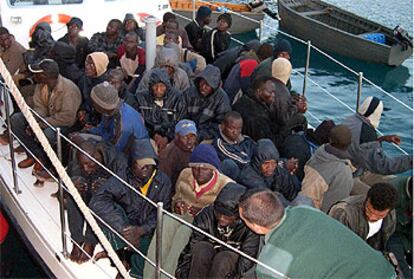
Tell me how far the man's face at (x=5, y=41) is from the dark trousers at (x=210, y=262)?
380 centimetres

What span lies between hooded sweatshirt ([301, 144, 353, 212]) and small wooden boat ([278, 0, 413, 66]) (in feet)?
33.2

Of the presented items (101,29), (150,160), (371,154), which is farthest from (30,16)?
(371,154)

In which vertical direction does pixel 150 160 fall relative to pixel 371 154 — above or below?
above

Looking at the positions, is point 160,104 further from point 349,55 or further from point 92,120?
point 349,55

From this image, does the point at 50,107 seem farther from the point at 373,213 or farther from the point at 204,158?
the point at 373,213

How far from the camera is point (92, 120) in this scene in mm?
4930

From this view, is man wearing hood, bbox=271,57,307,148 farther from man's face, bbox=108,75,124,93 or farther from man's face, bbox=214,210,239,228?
man's face, bbox=214,210,239,228

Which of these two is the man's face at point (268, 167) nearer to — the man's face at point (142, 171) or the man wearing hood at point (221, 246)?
the man wearing hood at point (221, 246)

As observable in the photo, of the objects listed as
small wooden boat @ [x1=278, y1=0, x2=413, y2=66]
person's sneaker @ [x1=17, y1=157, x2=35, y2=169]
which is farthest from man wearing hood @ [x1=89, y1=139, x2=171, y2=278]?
small wooden boat @ [x1=278, y1=0, x2=413, y2=66]

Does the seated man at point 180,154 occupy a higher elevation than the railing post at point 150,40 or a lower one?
lower

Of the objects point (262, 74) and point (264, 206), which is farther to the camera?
point (262, 74)

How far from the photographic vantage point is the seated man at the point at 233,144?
4.23m

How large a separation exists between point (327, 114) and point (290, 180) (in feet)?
20.8

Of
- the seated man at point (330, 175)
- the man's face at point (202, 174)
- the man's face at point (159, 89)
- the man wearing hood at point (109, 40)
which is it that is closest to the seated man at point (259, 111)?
the man's face at point (159, 89)
